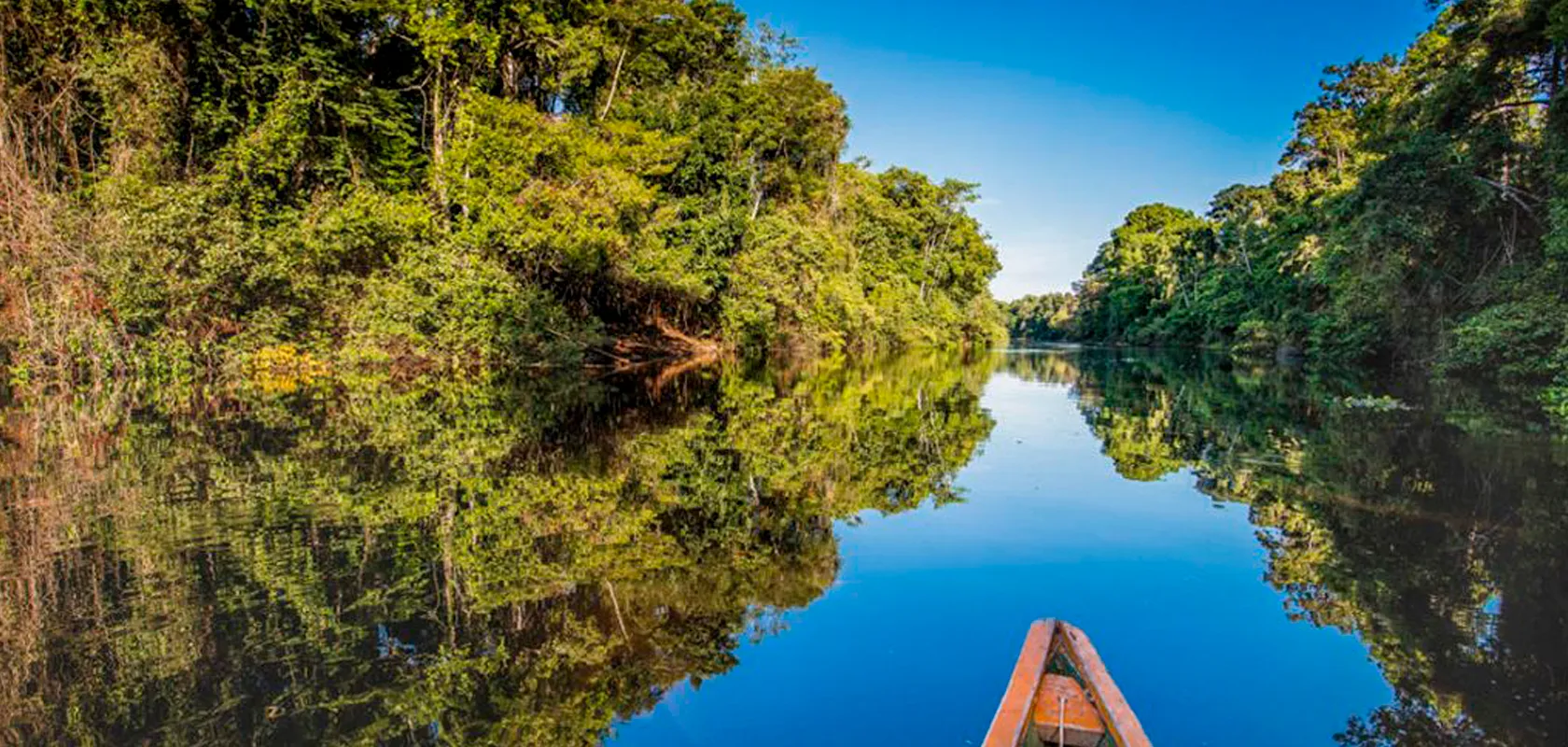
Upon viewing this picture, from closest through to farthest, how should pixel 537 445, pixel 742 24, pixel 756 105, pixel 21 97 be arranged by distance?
pixel 537 445
pixel 21 97
pixel 756 105
pixel 742 24

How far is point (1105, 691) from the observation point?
96.3 inches

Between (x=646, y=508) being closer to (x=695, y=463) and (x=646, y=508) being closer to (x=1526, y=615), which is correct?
(x=695, y=463)

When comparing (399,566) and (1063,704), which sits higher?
(1063,704)

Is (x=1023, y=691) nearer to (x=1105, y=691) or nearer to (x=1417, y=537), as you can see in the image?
(x=1105, y=691)

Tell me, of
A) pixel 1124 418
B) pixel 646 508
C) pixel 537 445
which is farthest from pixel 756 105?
pixel 646 508

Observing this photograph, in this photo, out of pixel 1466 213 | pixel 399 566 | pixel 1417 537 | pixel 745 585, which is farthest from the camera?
pixel 1466 213

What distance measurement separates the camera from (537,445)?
8.59 metres

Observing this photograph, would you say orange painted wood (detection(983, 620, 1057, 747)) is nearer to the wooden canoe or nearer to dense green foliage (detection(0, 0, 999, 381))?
the wooden canoe

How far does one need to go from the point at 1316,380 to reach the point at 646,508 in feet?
71.0

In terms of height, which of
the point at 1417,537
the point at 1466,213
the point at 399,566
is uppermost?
the point at 1466,213

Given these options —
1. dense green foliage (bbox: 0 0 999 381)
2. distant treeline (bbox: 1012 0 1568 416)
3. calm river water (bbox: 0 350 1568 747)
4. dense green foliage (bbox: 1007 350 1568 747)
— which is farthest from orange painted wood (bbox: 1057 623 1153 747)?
dense green foliage (bbox: 0 0 999 381)

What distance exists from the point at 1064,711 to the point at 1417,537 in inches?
→ 180

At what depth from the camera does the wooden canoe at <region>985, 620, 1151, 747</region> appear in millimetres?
2277

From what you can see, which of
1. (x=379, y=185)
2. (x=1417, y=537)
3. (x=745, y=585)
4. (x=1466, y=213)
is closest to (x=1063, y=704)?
(x=745, y=585)
